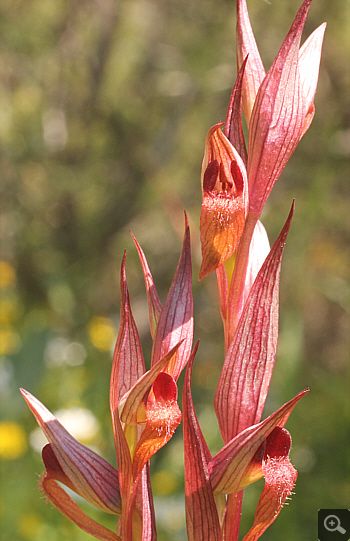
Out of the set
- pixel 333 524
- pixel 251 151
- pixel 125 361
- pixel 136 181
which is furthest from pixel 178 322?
pixel 136 181

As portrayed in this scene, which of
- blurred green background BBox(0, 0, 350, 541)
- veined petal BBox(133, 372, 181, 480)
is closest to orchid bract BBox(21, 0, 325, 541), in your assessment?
veined petal BBox(133, 372, 181, 480)

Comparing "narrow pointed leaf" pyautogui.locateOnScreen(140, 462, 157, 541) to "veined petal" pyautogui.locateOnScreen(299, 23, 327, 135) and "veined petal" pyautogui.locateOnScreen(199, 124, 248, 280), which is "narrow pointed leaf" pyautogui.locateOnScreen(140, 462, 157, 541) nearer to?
"veined petal" pyautogui.locateOnScreen(199, 124, 248, 280)

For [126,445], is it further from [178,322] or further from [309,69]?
[309,69]

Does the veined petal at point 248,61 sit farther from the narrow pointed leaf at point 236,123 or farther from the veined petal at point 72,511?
the veined petal at point 72,511

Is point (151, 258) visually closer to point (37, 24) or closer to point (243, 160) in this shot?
point (37, 24)

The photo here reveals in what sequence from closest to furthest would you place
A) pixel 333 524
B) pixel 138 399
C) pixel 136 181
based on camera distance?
1. pixel 138 399
2. pixel 333 524
3. pixel 136 181

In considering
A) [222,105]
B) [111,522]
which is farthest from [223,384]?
[222,105]
